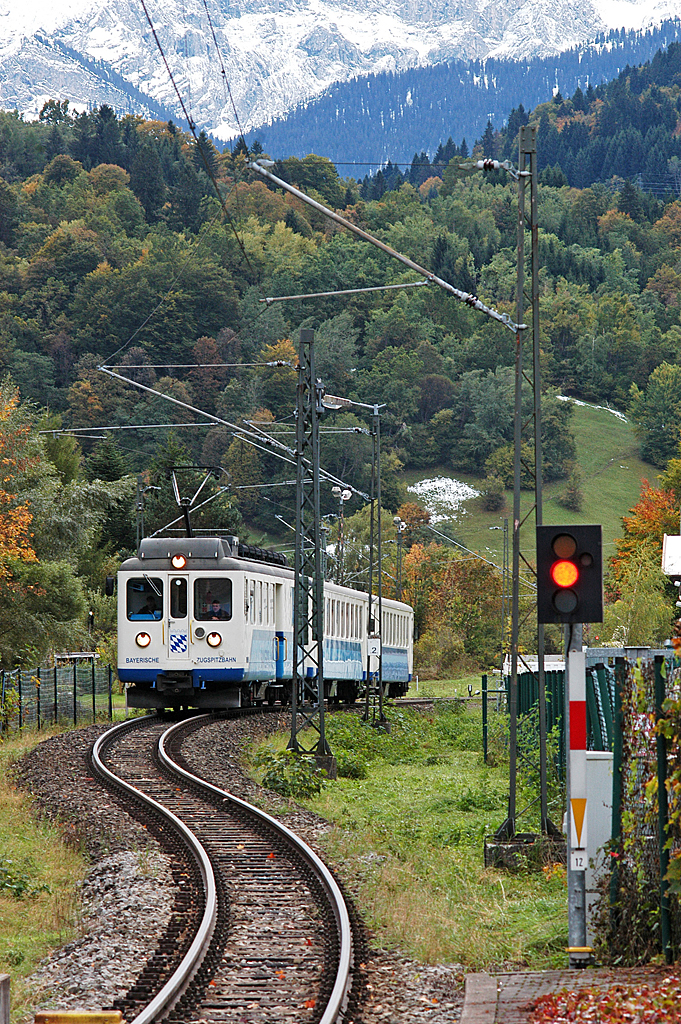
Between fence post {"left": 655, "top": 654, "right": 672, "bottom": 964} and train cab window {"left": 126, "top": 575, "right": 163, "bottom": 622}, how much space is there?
19473mm

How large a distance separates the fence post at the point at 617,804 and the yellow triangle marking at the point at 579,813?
27 centimetres

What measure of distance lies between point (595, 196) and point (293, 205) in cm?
4984

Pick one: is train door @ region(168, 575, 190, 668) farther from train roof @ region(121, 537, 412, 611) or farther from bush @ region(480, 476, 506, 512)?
bush @ region(480, 476, 506, 512)

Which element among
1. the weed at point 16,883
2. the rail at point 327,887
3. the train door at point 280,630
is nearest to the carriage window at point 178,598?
the train door at point 280,630

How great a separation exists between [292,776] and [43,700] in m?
12.5

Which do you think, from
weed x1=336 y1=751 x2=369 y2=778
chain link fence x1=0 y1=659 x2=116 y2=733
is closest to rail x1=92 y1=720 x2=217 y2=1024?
weed x1=336 y1=751 x2=369 y2=778

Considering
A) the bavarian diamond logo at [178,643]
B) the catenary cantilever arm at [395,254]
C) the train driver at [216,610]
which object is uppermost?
the catenary cantilever arm at [395,254]

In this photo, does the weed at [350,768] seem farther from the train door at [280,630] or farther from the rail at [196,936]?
the train door at [280,630]

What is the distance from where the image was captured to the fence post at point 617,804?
918 centimetres

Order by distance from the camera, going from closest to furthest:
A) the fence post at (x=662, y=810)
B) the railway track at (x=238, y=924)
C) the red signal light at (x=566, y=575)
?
1. the fence post at (x=662, y=810)
2. the railway track at (x=238, y=924)
3. the red signal light at (x=566, y=575)

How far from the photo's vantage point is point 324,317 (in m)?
147

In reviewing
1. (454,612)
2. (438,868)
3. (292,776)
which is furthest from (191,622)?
(454,612)

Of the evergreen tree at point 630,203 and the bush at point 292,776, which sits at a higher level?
the evergreen tree at point 630,203

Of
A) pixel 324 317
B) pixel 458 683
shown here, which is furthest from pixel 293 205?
pixel 458 683
